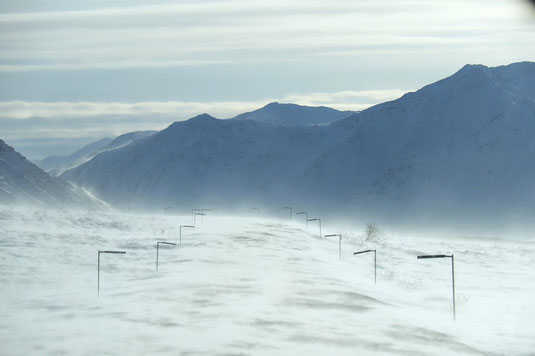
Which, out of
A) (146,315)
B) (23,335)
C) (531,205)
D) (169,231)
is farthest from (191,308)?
(531,205)

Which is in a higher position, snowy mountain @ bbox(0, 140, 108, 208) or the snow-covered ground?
snowy mountain @ bbox(0, 140, 108, 208)

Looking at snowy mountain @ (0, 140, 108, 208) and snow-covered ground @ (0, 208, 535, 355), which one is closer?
snow-covered ground @ (0, 208, 535, 355)

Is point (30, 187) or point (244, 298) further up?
point (30, 187)

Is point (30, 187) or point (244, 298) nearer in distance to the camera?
point (244, 298)
